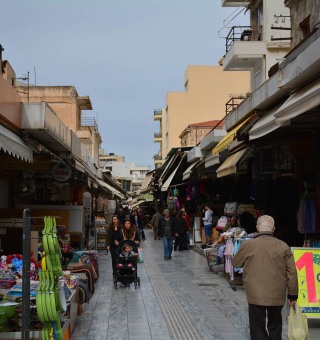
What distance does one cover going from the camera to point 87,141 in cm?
4766

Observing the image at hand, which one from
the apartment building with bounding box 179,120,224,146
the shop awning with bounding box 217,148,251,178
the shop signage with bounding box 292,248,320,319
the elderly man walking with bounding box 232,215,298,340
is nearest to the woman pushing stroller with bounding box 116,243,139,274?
the shop awning with bounding box 217,148,251,178

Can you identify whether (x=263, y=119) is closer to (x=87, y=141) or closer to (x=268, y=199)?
(x=268, y=199)

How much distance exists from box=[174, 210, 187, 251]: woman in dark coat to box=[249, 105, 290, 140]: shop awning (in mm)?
12237

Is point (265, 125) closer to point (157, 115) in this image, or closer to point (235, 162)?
point (235, 162)

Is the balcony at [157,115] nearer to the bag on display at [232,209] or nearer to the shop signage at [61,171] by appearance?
the bag on display at [232,209]

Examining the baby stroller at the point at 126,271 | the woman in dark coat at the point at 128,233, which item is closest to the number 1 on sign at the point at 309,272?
the baby stroller at the point at 126,271

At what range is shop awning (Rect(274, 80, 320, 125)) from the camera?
21.8ft

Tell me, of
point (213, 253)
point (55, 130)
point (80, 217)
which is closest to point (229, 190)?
point (213, 253)

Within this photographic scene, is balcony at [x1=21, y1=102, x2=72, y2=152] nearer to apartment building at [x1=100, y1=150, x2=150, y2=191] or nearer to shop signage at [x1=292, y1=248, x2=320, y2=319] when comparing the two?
shop signage at [x1=292, y1=248, x2=320, y2=319]

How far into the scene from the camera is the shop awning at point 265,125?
8.75 m

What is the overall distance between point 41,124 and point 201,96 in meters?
53.9

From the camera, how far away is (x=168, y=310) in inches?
391

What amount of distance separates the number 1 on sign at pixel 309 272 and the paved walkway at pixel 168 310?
1.56ft

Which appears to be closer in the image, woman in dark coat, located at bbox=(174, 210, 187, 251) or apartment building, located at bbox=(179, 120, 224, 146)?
woman in dark coat, located at bbox=(174, 210, 187, 251)
